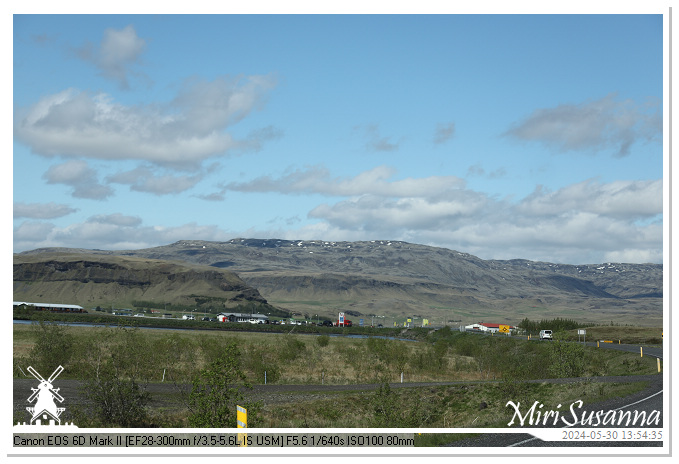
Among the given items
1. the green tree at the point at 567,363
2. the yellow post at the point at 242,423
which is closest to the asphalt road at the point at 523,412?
the green tree at the point at 567,363

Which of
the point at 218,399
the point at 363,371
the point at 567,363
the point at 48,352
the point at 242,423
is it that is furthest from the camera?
the point at 363,371

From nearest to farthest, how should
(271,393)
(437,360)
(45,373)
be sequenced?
(271,393) < (45,373) < (437,360)

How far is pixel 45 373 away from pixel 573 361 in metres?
42.1

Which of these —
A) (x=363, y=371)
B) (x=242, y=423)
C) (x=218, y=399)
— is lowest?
(x=363, y=371)

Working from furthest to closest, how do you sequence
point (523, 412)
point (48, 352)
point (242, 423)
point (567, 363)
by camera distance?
point (567, 363) < point (48, 352) < point (523, 412) < point (242, 423)

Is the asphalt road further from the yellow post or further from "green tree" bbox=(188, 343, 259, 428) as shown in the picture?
"green tree" bbox=(188, 343, 259, 428)

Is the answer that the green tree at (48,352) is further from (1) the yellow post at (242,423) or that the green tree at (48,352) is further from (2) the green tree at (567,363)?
(2) the green tree at (567,363)

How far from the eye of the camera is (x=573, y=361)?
46938mm

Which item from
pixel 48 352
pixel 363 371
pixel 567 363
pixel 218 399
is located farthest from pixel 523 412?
pixel 48 352

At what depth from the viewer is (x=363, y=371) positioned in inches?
2499

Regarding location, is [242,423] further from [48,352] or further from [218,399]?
[48,352]
